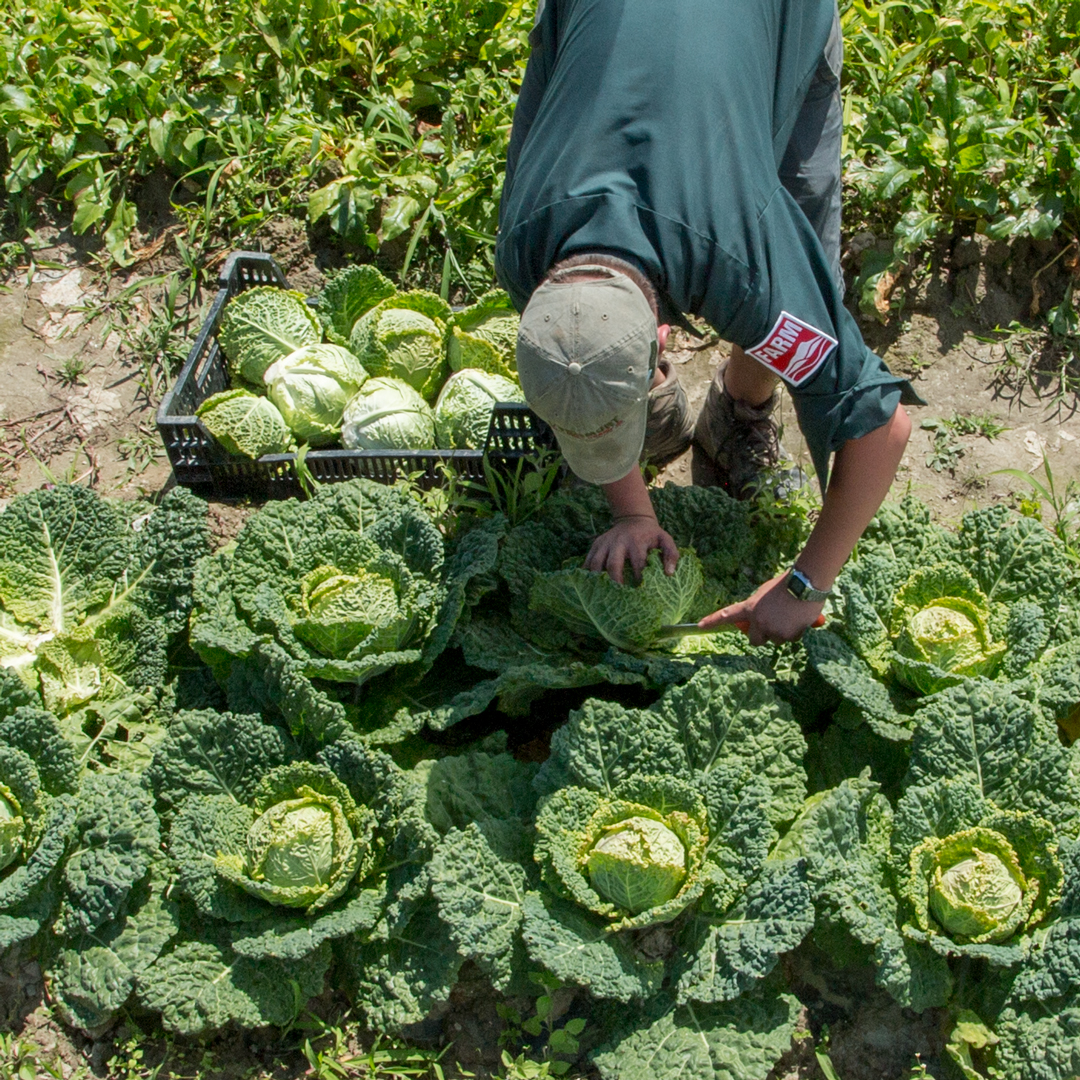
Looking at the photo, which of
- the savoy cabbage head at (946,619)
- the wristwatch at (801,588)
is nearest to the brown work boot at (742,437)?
the savoy cabbage head at (946,619)

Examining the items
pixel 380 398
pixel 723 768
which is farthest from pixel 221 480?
pixel 723 768

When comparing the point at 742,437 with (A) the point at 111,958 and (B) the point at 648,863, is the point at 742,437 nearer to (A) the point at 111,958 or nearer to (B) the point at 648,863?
(B) the point at 648,863

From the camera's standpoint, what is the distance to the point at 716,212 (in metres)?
2.11

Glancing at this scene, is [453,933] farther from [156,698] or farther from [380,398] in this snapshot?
[380,398]

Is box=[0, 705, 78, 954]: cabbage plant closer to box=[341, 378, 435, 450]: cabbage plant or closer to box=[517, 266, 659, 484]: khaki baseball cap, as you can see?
box=[341, 378, 435, 450]: cabbage plant

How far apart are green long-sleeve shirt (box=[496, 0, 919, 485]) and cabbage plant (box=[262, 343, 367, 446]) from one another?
4.77 feet

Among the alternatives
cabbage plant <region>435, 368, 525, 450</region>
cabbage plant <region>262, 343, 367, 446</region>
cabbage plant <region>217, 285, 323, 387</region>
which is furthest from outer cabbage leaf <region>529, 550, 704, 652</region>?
cabbage plant <region>217, 285, 323, 387</region>

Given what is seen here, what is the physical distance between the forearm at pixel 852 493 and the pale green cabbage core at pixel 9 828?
2.22 m

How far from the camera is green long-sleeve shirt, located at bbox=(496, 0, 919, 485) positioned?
2113 millimetres

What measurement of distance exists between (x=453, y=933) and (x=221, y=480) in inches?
78.5

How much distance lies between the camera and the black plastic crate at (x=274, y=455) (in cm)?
350

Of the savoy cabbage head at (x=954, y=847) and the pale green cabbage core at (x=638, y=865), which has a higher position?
the savoy cabbage head at (x=954, y=847)

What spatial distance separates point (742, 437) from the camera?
141 inches

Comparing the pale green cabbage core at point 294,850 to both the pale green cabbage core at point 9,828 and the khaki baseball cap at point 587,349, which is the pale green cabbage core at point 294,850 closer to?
the pale green cabbage core at point 9,828
